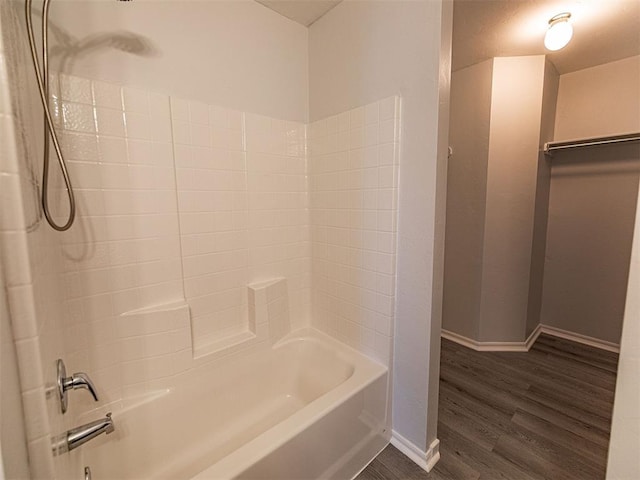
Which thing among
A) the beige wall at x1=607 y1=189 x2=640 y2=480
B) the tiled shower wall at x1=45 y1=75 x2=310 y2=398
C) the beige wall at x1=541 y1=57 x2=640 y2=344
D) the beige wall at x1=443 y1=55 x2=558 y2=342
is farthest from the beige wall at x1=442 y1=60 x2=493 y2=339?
the beige wall at x1=607 y1=189 x2=640 y2=480

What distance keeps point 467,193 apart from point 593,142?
0.99 m

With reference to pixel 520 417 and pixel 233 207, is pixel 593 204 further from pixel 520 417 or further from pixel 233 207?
pixel 233 207

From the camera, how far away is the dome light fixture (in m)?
1.72

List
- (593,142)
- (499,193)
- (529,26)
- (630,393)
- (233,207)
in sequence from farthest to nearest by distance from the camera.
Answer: (499,193)
(593,142)
(529,26)
(233,207)
(630,393)

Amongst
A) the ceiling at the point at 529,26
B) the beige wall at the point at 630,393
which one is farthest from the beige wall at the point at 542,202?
the beige wall at the point at 630,393

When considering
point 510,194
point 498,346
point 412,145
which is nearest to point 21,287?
point 412,145

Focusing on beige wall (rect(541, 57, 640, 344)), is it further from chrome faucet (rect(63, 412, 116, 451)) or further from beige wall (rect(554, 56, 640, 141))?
chrome faucet (rect(63, 412, 116, 451))

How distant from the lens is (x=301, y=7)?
5.38 feet

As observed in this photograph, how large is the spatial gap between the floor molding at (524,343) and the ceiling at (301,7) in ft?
9.12

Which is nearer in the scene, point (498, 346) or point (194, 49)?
point (194, 49)

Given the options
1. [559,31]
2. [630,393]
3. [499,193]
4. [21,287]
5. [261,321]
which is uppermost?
[559,31]

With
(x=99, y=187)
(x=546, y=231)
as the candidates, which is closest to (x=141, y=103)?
(x=99, y=187)

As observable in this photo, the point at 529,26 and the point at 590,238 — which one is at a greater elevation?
the point at 529,26

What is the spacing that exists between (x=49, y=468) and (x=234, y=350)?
1.05 m
